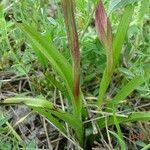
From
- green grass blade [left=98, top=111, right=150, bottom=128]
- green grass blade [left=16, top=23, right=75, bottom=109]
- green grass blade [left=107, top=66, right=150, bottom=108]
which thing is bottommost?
green grass blade [left=98, top=111, right=150, bottom=128]

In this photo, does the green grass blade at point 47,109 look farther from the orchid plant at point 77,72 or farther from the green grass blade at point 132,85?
the green grass blade at point 132,85

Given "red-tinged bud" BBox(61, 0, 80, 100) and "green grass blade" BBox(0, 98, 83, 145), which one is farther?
"green grass blade" BBox(0, 98, 83, 145)

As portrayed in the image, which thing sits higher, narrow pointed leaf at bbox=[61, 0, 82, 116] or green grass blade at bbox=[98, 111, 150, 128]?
narrow pointed leaf at bbox=[61, 0, 82, 116]

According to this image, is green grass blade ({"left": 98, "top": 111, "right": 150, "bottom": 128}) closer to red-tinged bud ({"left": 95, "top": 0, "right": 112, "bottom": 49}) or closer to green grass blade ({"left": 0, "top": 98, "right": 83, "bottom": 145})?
green grass blade ({"left": 0, "top": 98, "right": 83, "bottom": 145})

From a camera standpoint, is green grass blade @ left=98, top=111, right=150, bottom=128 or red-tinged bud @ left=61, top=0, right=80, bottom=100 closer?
red-tinged bud @ left=61, top=0, right=80, bottom=100

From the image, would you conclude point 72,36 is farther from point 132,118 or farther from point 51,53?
point 132,118

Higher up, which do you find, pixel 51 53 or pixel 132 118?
pixel 51 53

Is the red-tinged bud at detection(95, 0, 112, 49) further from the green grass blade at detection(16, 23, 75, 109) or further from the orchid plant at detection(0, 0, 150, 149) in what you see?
the green grass blade at detection(16, 23, 75, 109)

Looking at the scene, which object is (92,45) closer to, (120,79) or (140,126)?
(120,79)

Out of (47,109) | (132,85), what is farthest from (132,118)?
(47,109)

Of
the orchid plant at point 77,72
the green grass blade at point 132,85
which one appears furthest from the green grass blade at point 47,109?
the green grass blade at point 132,85

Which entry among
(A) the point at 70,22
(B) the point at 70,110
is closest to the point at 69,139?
(B) the point at 70,110

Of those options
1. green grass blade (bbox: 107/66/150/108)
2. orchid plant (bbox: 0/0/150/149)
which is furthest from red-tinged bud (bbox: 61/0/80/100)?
green grass blade (bbox: 107/66/150/108)
